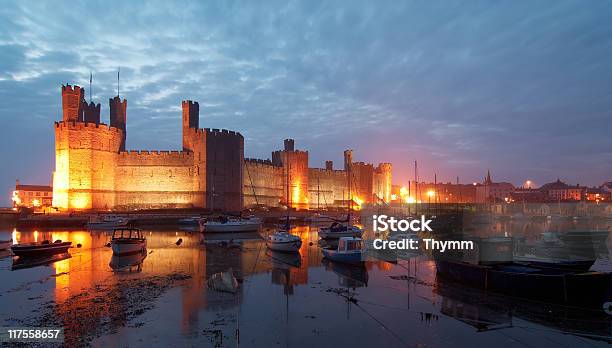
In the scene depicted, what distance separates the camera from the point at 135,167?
39.6 metres

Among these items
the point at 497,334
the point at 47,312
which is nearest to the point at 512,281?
the point at 497,334

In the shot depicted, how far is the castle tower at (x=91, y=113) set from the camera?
4091cm

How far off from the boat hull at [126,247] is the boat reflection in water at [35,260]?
71.4 inches

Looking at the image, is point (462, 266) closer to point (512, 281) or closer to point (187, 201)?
point (512, 281)

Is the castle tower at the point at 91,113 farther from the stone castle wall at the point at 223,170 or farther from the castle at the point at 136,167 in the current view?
the stone castle wall at the point at 223,170

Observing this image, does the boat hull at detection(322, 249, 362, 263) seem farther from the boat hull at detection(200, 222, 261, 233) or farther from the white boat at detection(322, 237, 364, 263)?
the boat hull at detection(200, 222, 261, 233)

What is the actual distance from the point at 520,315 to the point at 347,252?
22.2ft

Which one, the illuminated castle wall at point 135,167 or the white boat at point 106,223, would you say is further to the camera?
the illuminated castle wall at point 135,167

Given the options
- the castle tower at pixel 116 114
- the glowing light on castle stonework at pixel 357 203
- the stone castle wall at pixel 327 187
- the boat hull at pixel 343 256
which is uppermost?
the castle tower at pixel 116 114

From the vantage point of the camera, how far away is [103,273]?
43.2 feet

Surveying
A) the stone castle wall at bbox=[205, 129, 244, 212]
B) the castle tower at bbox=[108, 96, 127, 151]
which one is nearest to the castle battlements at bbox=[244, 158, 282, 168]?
the stone castle wall at bbox=[205, 129, 244, 212]

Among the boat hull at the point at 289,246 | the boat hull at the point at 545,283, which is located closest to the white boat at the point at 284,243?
the boat hull at the point at 289,246

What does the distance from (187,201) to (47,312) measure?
31595mm

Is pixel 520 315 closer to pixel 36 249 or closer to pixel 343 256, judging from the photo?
pixel 343 256
